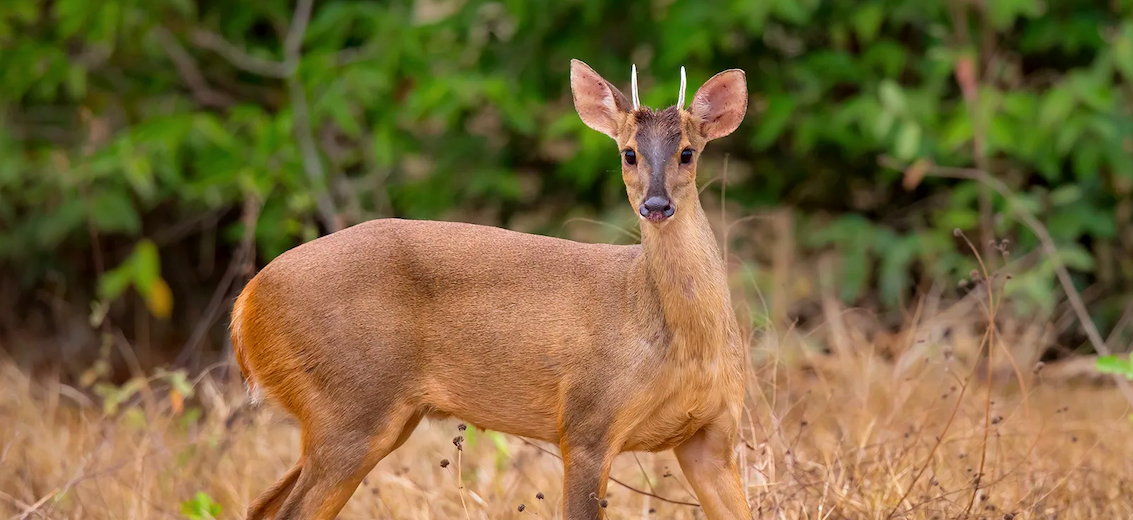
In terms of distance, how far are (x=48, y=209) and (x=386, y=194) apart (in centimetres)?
198

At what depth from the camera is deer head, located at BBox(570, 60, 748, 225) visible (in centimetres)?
386

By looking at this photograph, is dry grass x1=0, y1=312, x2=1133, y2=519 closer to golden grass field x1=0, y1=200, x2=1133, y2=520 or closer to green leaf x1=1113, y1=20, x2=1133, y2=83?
golden grass field x1=0, y1=200, x2=1133, y2=520

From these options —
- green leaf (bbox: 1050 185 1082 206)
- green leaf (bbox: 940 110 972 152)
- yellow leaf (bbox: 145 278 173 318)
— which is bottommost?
yellow leaf (bbox: 145 278 173 318)

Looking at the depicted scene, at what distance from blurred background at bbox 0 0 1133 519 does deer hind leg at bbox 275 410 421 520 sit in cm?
166

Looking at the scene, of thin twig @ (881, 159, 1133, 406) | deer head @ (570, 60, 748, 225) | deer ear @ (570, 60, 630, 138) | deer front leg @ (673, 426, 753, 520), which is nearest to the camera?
deer head @ (570, 60, 748, 225)

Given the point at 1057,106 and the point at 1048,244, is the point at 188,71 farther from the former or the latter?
the point at 1048,244

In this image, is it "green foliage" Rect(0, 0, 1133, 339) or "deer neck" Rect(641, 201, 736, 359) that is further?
"green foliage" Rect(0, 0, 1133, 339)

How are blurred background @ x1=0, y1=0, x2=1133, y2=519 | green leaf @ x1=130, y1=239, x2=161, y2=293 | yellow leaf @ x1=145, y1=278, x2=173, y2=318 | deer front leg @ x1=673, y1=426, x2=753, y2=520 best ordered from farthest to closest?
yellow leaf @ x1=145, y1=278, x2=173, y2=318 → green leaf @ x1=130, y1=239, x2=161, y2=293 → blurred background @ x1=0, y1=0, x2=1133, y2=519 → deer front leg @ x1=673, y1=426, x2=753, y2=520

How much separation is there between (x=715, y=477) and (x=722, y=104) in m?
1.11

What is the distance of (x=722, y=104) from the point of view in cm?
418

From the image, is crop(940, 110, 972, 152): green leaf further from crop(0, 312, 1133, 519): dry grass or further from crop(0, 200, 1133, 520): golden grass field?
crop(0, 312, 1133, 519): dry grass

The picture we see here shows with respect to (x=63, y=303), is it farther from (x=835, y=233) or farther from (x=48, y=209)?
(x=835, y=233)

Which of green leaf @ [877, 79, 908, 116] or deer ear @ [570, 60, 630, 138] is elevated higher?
deer ear @ [570, 60, 630, 138]

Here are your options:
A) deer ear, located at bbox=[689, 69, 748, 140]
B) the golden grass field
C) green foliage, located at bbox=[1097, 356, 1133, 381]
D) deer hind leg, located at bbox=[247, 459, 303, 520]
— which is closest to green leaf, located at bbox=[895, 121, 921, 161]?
the golden grass field
